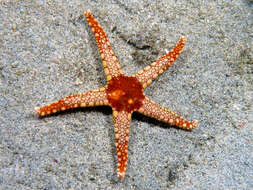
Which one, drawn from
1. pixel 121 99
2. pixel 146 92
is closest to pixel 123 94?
pixel 121 99

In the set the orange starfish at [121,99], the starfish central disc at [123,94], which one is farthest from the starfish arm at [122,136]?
the starfish central disc at [123,94]

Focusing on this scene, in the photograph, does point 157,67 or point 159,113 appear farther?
point 157,67

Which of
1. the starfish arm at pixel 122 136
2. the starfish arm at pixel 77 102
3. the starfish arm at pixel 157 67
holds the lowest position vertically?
the starfish arm at pixel 122 136

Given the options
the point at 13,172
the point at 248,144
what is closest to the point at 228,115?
the point at 248,144

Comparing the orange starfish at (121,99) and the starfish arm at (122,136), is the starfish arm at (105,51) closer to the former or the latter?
the orange starfish at (121,99)

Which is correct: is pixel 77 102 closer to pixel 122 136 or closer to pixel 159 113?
pixel 122 136

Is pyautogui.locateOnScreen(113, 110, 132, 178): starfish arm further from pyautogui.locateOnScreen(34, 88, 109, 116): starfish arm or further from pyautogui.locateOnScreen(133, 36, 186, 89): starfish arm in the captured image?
pyautogui.locateOnScreen(133, 36, 186, 89): starfish arm

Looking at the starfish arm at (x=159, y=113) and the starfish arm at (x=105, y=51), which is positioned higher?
the starfish arm at (x=105, y=51)
